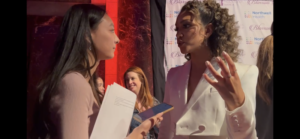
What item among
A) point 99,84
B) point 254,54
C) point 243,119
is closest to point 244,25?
point 254,54

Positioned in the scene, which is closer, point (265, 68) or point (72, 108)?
point (72, 108)

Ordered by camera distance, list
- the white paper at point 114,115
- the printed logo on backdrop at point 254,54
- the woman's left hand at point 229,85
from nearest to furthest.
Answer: the woman's left hand at point 229,85 < the white paper at point 114,115 < the printed logo on backdrop at point 254,54

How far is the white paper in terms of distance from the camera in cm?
200

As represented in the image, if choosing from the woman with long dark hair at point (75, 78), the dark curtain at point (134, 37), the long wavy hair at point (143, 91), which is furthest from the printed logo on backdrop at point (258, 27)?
the woman with long dark hair at point (75, 78)

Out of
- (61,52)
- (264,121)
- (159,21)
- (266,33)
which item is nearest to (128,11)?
(159,21)

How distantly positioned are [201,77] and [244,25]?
52 centimetres

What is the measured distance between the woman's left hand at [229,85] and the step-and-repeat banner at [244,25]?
14.8 inches

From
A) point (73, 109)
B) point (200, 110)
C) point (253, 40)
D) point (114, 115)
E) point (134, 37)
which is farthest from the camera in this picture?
point (253, 40)

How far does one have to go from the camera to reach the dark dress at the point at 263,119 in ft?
7.61

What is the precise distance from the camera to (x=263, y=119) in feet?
7.72

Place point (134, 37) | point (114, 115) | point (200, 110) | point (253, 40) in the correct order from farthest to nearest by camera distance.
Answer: point (253, 40) → point (134, 37) → point (200, 110) → point (114, 115)

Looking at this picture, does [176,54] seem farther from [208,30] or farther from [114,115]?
[114,115]

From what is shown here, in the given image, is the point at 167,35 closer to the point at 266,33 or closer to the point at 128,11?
the point at 128,11

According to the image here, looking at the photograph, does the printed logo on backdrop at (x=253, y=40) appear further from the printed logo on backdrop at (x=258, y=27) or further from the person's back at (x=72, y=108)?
the person's back at (x=72, y=108)
